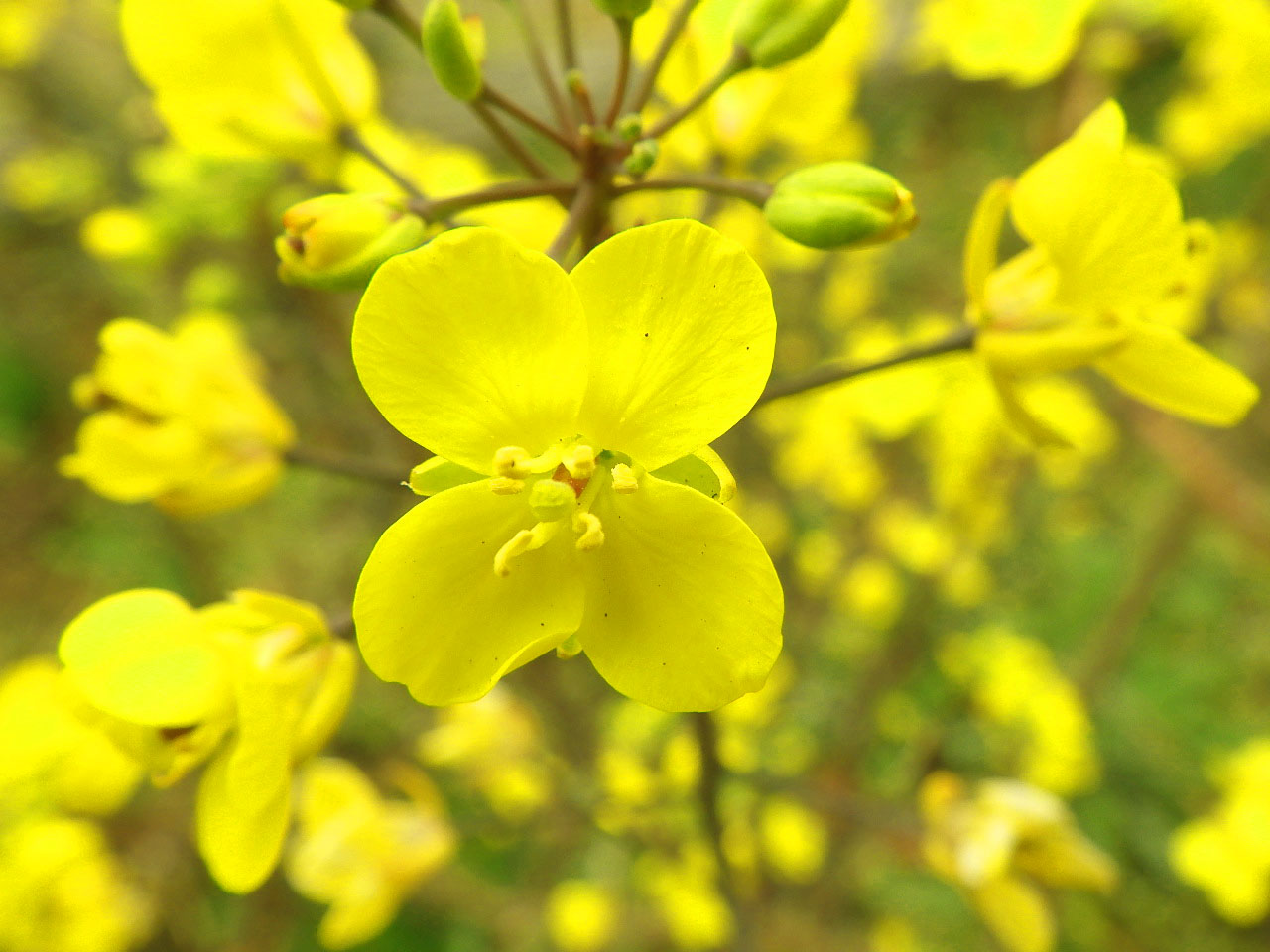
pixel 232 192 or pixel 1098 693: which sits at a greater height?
pixel 232 192

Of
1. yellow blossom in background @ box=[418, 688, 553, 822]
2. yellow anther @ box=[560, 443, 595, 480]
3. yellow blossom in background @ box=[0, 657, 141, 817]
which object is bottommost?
yellow blossom in background @ box=[0, 657, 141, 817]

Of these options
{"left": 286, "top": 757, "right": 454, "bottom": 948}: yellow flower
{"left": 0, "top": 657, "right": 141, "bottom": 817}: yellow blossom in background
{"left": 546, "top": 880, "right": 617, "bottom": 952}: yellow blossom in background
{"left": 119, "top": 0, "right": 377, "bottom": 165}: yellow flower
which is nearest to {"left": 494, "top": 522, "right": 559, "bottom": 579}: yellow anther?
{"left": 119, "top": 0, "right": 377, "bottom": 165}: yellow flower

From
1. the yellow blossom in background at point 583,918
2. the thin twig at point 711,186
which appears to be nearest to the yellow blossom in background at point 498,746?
the yellow blossom in background at point 583,918

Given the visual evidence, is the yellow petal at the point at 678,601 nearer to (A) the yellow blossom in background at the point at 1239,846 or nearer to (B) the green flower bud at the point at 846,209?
(B) the green flower bud at the point at 846,209

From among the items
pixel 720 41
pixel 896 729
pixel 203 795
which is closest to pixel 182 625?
pixel 203 795

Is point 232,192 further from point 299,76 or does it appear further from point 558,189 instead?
point 558,189

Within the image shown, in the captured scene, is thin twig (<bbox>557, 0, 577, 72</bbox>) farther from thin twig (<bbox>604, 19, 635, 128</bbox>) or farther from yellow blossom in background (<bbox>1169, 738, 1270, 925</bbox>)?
yellow blossom in background (<bbox>1169, 738, 1270, 925</bbox>)
